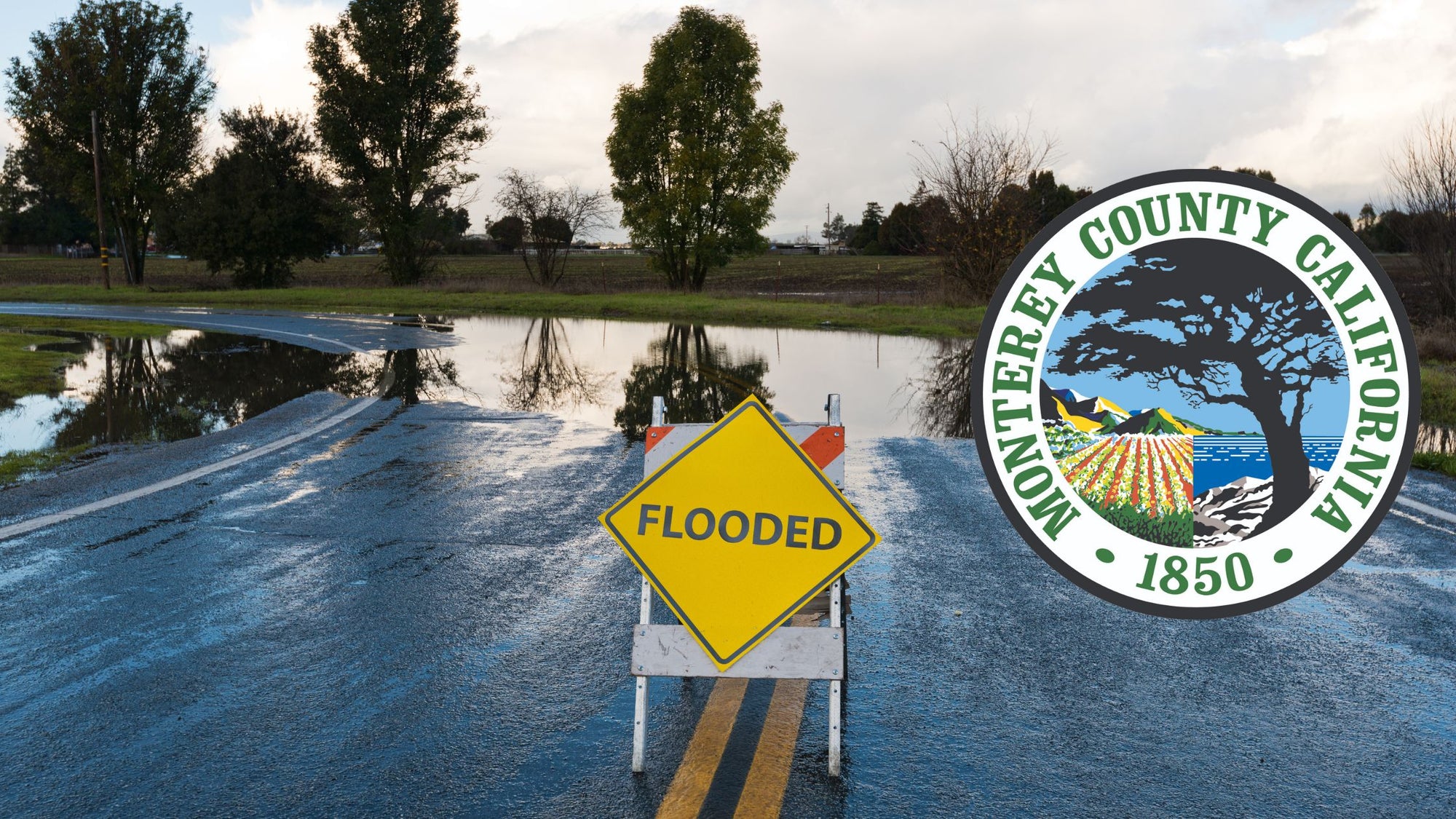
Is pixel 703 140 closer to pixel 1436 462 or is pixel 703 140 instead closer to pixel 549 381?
pixel 549 381

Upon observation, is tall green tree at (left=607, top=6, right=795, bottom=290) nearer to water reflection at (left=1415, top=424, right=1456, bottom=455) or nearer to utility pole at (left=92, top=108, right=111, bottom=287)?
utility pole at (left=92, top=108, right=111, bottom=287)

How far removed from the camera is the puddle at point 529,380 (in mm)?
13898

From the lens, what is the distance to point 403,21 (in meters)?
53.7

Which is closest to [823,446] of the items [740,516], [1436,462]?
[740,516]

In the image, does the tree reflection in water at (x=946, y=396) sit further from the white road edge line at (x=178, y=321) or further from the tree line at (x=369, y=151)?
the tree line at (x=369, y=151)

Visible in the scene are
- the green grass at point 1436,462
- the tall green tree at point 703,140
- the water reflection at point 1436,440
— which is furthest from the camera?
the tall green tree at point 703,140

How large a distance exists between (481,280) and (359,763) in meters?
51.4

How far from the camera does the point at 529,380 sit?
725 inches

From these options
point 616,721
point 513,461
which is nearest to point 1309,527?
point 616,721

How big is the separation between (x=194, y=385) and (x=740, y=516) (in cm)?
1522

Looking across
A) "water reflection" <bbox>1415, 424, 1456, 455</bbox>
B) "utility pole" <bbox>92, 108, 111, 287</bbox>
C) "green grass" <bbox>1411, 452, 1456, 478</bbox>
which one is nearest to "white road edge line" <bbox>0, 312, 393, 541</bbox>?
"green grass" <bbox>1411, 452, 1456, 478</bbox>

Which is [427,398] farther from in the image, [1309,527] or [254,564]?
[1309,527]

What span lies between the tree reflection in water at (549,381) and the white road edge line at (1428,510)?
9.63 m

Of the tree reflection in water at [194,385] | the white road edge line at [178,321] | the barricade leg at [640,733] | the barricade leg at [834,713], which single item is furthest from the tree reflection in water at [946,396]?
the white road edge line at [178,321]
